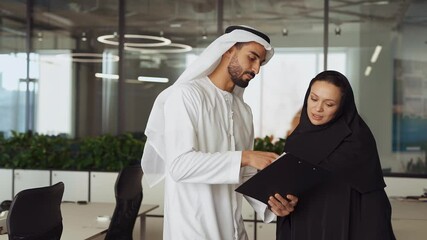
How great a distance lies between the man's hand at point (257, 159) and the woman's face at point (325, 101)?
21 cm

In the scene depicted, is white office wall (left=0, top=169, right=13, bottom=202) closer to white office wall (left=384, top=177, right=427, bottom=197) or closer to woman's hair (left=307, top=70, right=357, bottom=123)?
white office wall (left=384, top=177, right=427, bottom=197)

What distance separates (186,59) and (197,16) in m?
0.49

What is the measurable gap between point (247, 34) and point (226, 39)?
0.27 feet

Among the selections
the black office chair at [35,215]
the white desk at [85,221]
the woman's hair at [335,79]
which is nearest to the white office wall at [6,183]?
the white desk at [85,221]

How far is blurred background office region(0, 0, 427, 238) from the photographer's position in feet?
21.4

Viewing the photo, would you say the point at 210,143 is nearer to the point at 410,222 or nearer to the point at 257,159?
the point at 257,159

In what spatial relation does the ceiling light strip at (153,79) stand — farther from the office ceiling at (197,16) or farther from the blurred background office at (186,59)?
the office ceiling at (197,16)

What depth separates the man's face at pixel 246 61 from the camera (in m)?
2.30

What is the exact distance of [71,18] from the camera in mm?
7340

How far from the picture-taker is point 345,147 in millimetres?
2082

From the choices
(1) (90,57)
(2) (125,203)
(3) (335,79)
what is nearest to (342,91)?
(3) (335,79)

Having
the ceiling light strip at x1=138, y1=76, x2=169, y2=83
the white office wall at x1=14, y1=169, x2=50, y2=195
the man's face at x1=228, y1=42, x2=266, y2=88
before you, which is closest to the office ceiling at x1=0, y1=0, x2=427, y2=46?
the ceiling light strip at x1=138, y1=76, x2=169, y2=83

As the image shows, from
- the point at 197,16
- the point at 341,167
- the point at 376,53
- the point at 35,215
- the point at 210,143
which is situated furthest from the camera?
the point at 197,16

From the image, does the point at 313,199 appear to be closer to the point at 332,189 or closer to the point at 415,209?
the point at 332,189
